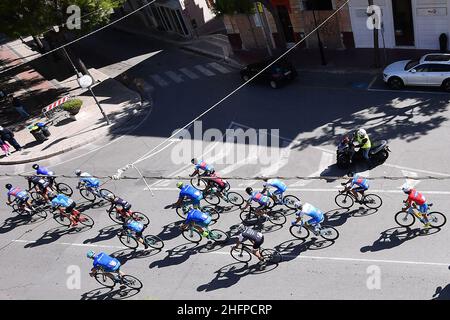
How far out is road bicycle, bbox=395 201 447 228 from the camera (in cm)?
1312

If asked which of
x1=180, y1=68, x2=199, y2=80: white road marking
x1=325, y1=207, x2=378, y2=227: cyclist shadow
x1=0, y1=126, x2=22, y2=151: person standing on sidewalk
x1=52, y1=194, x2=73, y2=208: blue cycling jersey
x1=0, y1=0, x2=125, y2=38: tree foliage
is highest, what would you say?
x1=0, y1=0, x2=125, y2=38: tree foliage

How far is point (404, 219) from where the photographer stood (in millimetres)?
13570

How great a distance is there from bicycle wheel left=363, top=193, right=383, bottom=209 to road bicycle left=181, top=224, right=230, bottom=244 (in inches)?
186

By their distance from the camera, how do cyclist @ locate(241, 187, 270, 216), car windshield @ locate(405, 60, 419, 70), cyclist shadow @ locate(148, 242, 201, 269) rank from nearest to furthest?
cyclist @ locate(241, 187, 270, 216) → cyclist shadow @ locate(148, 242, 201, 269) → car windshield @ locate(405, 60, 419, 70)

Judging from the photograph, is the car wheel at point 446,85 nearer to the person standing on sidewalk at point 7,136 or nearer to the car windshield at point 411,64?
the car windshield at point 411,64

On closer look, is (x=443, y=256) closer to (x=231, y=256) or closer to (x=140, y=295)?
(x=231, y=256)

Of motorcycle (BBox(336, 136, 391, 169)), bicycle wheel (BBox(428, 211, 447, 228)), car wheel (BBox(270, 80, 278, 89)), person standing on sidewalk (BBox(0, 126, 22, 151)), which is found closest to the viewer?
bicycle wheel (BBox(428, 211, 447, 228))

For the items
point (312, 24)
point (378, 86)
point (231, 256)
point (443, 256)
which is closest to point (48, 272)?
point (231, 256)

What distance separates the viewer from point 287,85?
24453 millimetres

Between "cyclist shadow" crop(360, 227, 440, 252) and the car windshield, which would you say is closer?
"cyclist shadow" crop(360, 227, 440, 252)

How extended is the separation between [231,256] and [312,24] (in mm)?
17465

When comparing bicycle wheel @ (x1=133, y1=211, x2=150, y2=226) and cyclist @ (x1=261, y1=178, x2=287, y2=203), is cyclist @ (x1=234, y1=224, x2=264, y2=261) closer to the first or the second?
cyclist @ (x1=261, y1=178, x2=287, y2=203)

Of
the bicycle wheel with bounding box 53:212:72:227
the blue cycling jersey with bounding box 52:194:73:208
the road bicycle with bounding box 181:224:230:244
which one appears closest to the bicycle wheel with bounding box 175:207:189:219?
the road bicycle with bounding box 181:224:230:244

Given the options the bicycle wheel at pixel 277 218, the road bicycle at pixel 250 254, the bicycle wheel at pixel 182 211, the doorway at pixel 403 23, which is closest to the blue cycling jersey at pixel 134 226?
the bicycle wheel at pixel 182 211
